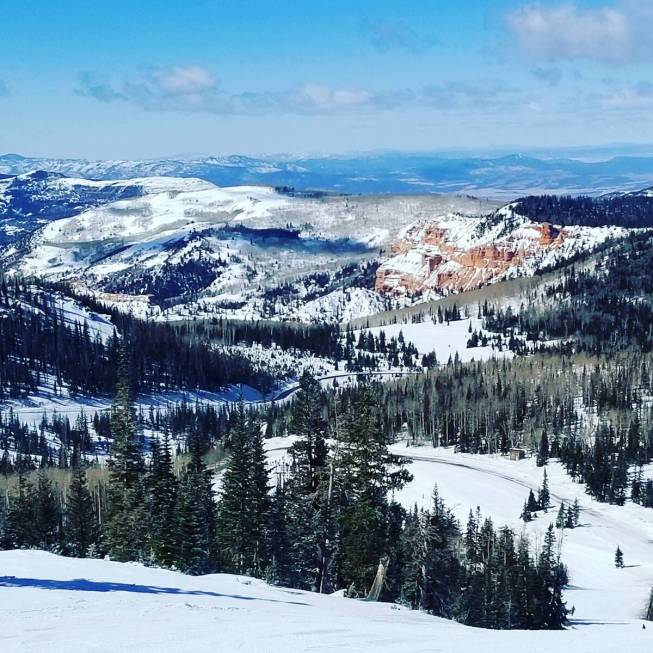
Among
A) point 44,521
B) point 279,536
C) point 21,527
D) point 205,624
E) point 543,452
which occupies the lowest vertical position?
point 543,452

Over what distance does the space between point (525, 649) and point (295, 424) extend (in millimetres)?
28508

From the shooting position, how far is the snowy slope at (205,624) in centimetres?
1920

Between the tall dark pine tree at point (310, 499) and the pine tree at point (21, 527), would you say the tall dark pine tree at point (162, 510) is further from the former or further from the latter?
the pine tree at point (21, 527)

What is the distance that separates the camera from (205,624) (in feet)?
71.9

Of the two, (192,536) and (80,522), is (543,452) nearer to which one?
(80,522)

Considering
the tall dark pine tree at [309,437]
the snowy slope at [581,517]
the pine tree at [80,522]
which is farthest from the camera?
the snowy slope at [581,517]

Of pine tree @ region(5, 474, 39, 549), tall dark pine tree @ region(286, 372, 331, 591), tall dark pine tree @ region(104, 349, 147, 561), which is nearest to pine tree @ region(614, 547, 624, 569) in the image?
tall dark pine tree @ region(286, 372, 331, 591)

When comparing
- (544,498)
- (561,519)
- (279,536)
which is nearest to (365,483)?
(279,536)

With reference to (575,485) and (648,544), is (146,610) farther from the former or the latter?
(575,485)

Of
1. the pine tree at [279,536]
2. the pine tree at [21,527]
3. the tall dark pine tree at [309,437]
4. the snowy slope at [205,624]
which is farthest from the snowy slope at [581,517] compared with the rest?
the pine tree at [21,527]

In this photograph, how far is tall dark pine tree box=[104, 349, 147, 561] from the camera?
56.5 metres

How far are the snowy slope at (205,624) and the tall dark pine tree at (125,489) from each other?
24098mm

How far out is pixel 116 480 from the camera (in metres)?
63.5

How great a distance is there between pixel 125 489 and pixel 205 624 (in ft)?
135
